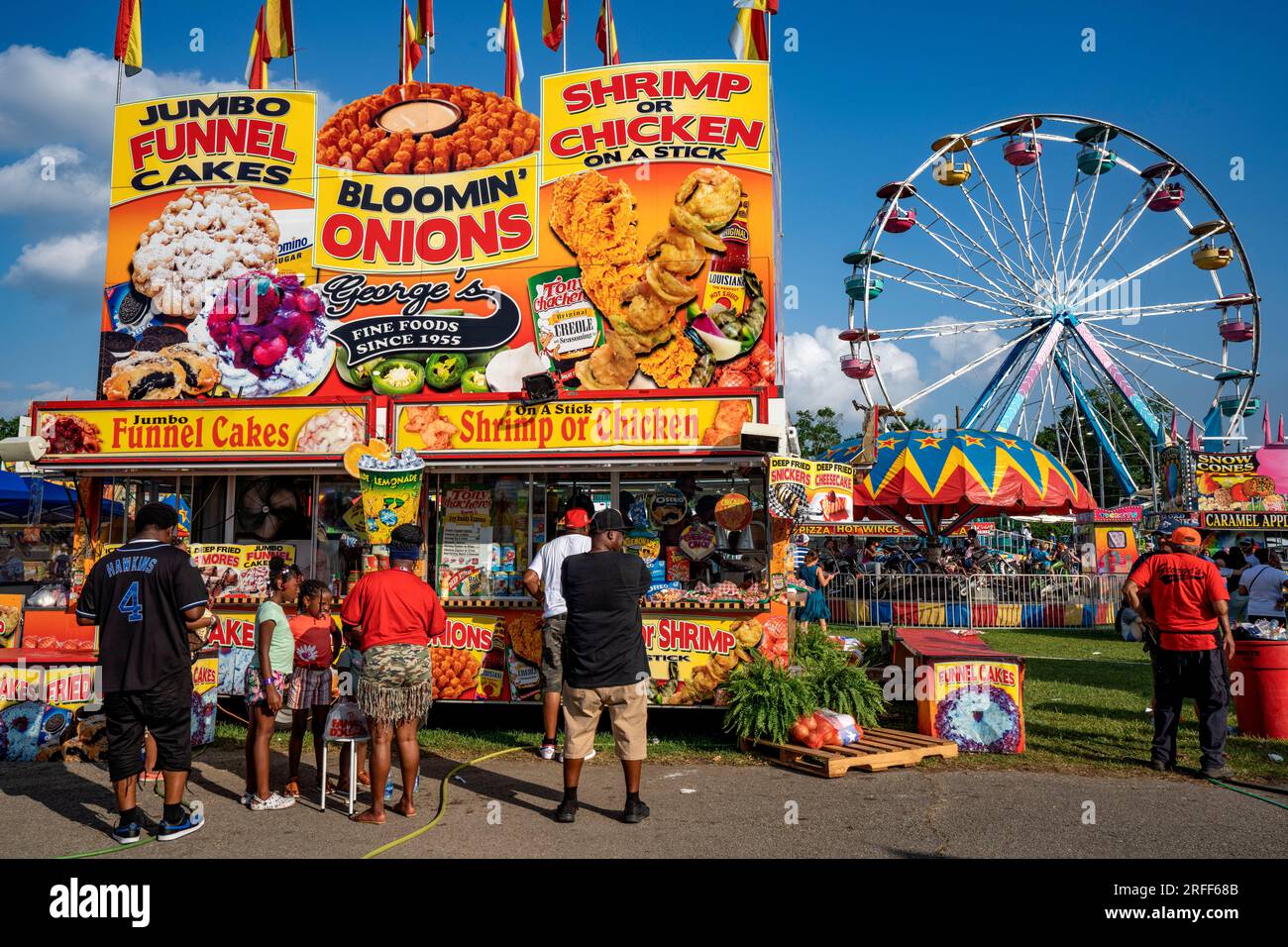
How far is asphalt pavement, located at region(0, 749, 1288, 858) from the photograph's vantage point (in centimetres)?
514

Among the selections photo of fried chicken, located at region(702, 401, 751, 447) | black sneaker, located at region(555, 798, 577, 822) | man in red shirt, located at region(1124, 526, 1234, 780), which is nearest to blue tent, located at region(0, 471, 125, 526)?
photo of fried chicken, located at region(702, 401, 751, 447)

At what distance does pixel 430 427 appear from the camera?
29.1ft

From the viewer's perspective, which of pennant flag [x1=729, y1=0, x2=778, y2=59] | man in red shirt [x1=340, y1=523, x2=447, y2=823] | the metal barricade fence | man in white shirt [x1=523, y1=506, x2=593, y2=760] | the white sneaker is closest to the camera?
man in red shirt [x1=340, y1=523, x2=447, y2=823]

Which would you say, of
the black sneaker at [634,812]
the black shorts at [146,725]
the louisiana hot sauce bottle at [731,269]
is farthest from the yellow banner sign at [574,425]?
the black shorts at [146,725]

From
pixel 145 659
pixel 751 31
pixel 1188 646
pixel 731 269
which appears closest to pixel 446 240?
pixel 731 269

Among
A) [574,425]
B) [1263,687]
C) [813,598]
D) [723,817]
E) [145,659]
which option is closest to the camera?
[145,659]

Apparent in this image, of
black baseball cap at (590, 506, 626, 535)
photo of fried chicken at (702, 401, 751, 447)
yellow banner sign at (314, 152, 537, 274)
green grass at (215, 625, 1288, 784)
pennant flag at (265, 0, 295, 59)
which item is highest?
pennant flag at (265, 0, 295, 59)

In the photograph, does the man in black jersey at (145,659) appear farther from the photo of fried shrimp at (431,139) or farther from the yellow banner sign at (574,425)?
the photo of fried shrimp at (431,139)

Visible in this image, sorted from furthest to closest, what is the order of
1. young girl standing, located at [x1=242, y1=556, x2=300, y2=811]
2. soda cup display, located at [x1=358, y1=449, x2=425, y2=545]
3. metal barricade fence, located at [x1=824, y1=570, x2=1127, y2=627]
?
metal barricade fence, located at [x1=824, y1=570, x2=1127, y2=627] → soda cup display, located at [x1=358, y1=449, x2=425, y2=545] → young girl standing, located at [x1=242, y1=556, x2=300, y2=811]

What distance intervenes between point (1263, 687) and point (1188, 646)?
1.63 m

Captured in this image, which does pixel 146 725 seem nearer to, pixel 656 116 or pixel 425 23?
pixel 656 116

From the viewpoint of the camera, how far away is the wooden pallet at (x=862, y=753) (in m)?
6.86

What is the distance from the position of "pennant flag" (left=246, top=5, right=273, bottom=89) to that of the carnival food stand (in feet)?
6.49

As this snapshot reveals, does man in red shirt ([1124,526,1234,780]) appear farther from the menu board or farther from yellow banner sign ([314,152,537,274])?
yellow banner sign ([314,152,537,274])
